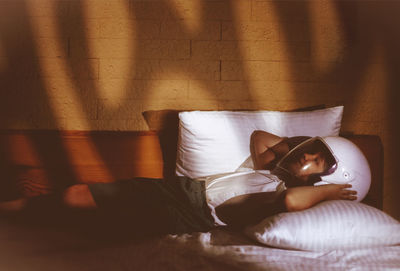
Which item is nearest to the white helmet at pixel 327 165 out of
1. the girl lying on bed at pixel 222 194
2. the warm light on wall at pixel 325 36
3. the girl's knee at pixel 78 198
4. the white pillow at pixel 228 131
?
the girl lying on bed at pixel 222 194

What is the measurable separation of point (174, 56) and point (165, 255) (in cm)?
113

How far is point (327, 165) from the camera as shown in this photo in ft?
4.41

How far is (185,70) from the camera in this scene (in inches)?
69.4

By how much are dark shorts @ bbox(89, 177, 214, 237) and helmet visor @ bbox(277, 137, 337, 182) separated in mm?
425

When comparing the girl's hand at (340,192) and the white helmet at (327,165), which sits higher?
the white helmet at (327,165)

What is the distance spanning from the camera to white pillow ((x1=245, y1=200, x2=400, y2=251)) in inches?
41.2

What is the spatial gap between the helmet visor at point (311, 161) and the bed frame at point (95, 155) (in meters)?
0.43

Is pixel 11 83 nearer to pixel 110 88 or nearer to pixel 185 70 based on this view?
pixel 110 88

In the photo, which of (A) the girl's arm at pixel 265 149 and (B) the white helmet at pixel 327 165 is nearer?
(B) the white helmet at pixel 327 165

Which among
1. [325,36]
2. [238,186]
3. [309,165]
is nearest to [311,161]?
[309,165]

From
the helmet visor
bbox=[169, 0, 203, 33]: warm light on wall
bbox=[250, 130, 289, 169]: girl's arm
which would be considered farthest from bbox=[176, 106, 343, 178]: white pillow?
bbox=[169, 0, 203, 33]: warm light on wall

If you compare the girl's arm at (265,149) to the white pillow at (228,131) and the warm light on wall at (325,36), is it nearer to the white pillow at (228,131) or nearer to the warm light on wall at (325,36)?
the white pillow at (228,131)

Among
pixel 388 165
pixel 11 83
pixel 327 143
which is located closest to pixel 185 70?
pixel 327 143

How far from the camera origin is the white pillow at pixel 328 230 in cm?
105
